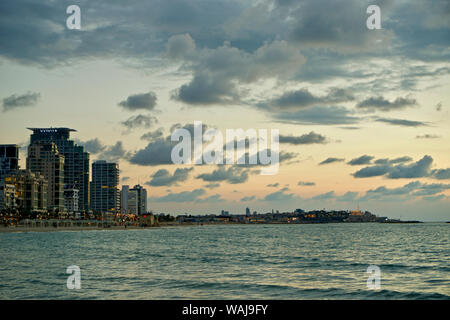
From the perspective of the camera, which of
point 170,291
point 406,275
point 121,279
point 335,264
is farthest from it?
point 335,264

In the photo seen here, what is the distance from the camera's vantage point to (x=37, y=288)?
31609mm

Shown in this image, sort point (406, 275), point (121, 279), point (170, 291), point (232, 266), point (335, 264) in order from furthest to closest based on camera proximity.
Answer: point (335, 264) < point (232, 266) < point (406, 275) < point (121, 279) < point (170, 291)

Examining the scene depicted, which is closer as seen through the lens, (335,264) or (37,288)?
(37,288)

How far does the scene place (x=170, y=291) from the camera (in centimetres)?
3006
